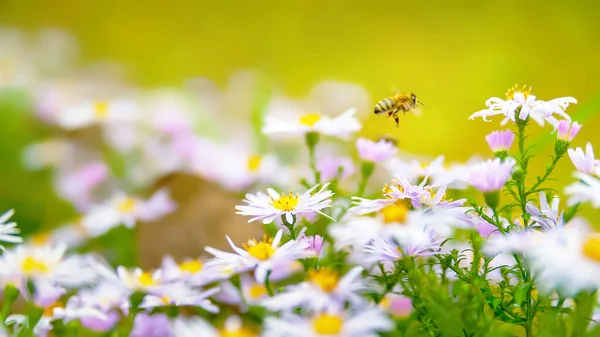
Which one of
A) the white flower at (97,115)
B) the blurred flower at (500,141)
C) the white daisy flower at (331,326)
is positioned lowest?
the white daisy flower at (331,326)

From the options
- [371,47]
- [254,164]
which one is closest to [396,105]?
[254,164]

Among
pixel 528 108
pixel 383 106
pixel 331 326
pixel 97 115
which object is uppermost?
pixel 97 115

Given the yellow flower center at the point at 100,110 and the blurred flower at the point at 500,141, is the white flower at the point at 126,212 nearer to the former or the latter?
the yellow flower center at the point at 100,110

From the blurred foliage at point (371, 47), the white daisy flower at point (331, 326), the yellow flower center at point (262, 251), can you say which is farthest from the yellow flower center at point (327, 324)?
the blurred foliage at point (371, 47)

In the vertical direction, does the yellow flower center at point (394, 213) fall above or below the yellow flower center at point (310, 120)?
below

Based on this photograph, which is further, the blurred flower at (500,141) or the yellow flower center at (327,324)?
the blurred flower at (500,141)

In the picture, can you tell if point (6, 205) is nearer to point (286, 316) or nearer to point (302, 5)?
point (286, 316)

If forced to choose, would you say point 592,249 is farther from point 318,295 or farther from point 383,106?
point 383,106
